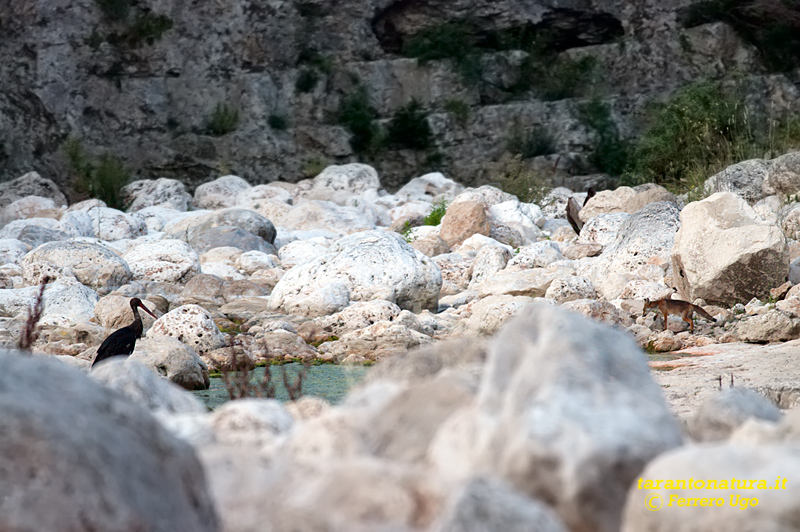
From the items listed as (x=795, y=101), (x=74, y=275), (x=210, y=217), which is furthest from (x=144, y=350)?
(x=795, y=101)

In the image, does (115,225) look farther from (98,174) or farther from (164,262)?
(98,174)

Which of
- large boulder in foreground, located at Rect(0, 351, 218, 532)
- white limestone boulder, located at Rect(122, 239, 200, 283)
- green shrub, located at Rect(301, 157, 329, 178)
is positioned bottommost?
green shrub, located at Rect(301, 157, 329, 178)

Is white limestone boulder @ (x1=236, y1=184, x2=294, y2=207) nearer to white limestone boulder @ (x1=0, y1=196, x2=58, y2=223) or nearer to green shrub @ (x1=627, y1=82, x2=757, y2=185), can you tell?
white limestone boulder @ (x1=0, y1=196, x2=58, y2=223)

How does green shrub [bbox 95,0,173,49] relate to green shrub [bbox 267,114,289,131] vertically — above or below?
above

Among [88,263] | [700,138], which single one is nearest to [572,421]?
[88,263]

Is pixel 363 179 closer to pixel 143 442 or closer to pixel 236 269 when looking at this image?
pixel 236 269

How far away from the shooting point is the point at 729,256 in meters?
9.26

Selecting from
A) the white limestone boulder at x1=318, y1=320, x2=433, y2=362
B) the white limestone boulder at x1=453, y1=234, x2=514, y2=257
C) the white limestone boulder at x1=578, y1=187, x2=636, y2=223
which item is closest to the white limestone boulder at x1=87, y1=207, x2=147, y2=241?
the white limestone boulder at x1=453, y1=234, x2=514, y2=257

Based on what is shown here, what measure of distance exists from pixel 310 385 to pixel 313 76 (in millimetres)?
18894

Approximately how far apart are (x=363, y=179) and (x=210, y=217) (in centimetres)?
688

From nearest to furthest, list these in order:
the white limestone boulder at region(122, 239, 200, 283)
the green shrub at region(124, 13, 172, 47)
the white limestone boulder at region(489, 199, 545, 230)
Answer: the white limestone boulder at region(122, 239, 200, 283) < the white limestone boulder at region(489, 199, 545, 230) < the green shrub at region(124, 13, 172, 47)

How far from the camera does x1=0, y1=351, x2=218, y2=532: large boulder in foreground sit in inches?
62.2

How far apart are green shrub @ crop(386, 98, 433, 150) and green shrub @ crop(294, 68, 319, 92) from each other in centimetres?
238

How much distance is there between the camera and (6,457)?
5.21ft
